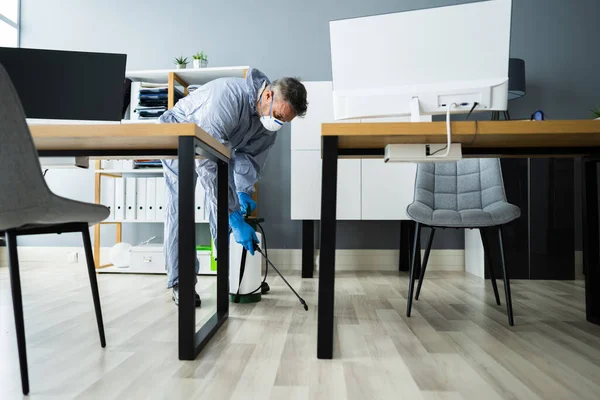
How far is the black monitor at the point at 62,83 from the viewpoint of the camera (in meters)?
1.42

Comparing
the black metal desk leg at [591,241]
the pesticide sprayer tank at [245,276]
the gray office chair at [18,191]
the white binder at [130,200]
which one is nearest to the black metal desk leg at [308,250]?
the pesticide sprayer tank at [245,276]

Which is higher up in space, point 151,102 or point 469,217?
point 151,102

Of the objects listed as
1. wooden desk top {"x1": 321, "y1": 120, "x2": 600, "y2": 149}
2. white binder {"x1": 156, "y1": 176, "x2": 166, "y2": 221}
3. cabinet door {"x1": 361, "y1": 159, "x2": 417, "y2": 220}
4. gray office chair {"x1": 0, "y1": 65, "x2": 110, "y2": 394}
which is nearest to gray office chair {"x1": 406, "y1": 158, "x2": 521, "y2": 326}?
wooden desk top {"x1": 321, "y1": 120, "x2": 600, "y2": 149}

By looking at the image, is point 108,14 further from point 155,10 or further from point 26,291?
point 26,291

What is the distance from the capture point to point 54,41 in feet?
11.8

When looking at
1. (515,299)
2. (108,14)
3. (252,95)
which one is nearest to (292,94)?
(252,95)

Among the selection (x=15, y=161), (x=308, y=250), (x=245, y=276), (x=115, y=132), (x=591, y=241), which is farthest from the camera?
(x=308, y=250)

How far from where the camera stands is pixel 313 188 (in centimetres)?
305

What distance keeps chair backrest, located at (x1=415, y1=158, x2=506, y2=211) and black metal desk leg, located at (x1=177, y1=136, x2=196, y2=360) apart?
1.24 m

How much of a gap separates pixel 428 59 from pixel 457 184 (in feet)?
3.50

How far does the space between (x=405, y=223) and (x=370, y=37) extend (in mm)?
2006

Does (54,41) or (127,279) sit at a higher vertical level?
(54,41)

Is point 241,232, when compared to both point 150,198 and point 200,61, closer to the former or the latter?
point 150,198

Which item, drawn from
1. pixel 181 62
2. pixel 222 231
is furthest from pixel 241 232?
pixel 181 62
